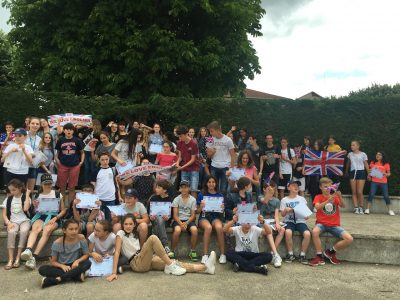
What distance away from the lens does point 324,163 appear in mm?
10141

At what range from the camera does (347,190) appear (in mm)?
11336

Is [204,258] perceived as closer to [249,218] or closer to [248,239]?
[248,239]

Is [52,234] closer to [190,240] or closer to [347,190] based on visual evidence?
[190,240]

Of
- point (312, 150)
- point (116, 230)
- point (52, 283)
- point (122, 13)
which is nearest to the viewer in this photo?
point (52, 283)

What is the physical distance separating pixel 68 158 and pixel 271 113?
6506 millimetres

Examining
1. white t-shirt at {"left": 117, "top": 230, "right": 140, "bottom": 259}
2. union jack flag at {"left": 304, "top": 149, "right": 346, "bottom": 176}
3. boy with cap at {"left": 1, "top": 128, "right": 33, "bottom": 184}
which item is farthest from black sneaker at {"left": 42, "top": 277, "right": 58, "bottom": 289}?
union jack flag at {"left": 304, "top": 149, "right": 346, "bottom": 176}

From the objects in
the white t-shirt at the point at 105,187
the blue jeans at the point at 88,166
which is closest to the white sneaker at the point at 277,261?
the white t-shirt at the point at 105,187

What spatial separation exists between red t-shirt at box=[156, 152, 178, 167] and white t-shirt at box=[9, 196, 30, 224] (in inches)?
116

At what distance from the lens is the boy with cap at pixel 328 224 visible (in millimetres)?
6945

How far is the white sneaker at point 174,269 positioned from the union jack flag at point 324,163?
5285mm

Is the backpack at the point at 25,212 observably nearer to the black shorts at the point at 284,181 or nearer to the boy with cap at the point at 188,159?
the boy with cap at the point at 188,159

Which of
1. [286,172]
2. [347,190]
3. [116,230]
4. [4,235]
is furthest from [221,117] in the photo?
[4,235]

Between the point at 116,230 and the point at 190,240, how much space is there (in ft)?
4.64

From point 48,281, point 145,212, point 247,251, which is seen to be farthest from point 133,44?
point 48,281
